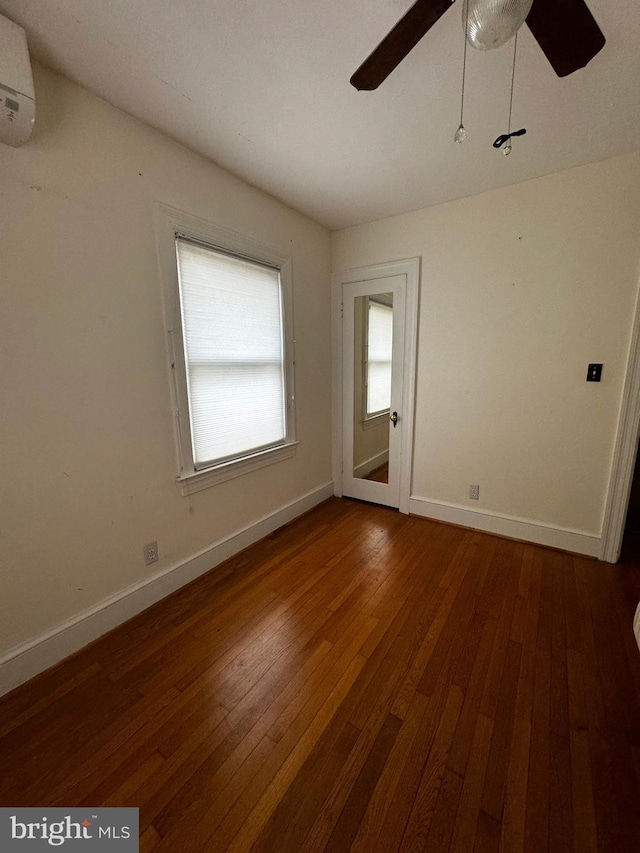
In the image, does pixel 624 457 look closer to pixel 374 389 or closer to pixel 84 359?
pixel 374 389

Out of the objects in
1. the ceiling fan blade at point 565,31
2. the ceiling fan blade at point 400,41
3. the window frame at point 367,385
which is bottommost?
the window frame at point 367,385

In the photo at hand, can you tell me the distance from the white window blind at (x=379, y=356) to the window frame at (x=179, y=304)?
3.02 feet

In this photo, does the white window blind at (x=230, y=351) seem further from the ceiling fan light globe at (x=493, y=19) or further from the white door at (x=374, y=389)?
the ceiling fan light globe at (x=493, y=19)

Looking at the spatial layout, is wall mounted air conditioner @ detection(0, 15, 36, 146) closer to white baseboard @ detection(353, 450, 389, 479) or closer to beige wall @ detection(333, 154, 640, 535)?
beige wall @ detection(333, 154, 640, 535)

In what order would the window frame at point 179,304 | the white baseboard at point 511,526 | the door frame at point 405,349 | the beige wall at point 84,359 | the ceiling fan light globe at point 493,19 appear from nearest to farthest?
the ceiling fan light globe at point 493,19 → the beige wall at point 84,359 → the window frame at point 179,304 → the white baseboard at point 511,526 → the door frame at point 405,349

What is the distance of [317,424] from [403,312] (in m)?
1.30

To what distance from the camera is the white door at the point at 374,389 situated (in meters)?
2.90

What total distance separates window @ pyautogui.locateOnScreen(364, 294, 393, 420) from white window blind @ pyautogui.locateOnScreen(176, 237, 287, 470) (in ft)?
3.03

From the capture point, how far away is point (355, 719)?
1279 mm

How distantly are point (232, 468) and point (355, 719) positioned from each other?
1.57 meters

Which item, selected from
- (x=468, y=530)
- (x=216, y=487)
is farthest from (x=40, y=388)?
(x=468, y=530)

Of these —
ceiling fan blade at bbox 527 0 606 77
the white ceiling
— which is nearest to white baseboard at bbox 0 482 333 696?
the white ceiling

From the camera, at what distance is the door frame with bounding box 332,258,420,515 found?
274 cm

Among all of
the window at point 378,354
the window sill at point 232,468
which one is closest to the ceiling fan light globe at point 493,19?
the window at point 378,354
